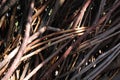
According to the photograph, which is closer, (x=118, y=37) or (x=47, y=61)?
(x=47, y=61)

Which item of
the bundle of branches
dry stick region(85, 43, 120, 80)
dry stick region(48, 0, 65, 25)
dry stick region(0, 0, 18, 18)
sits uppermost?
dry stick region(0, 0, 18, 18)

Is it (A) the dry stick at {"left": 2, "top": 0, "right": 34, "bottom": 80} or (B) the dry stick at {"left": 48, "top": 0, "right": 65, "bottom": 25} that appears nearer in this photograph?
(A) the dry stick at {"left": 2, "top": 0, "right": 34, "bottom": 80}

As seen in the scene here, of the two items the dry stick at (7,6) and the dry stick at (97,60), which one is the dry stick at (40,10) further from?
the dry stick at (97,60)

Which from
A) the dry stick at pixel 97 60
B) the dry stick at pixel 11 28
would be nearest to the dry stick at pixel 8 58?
the dry stick at pixel 11 28

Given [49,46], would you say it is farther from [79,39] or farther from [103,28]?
[103,28]

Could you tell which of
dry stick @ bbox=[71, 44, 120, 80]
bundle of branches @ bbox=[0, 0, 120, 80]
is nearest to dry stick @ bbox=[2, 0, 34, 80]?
bundle of branches @ bbox=[0, 0, 120, 80]

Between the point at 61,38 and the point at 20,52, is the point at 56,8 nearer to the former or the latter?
the point at 61,38

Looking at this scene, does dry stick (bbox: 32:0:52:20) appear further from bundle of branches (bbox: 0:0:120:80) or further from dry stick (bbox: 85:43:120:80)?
dry stick (bbox: 85:43:120:80)

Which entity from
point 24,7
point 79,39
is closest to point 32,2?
point 24,7

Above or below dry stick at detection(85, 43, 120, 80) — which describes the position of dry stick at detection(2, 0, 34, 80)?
above
